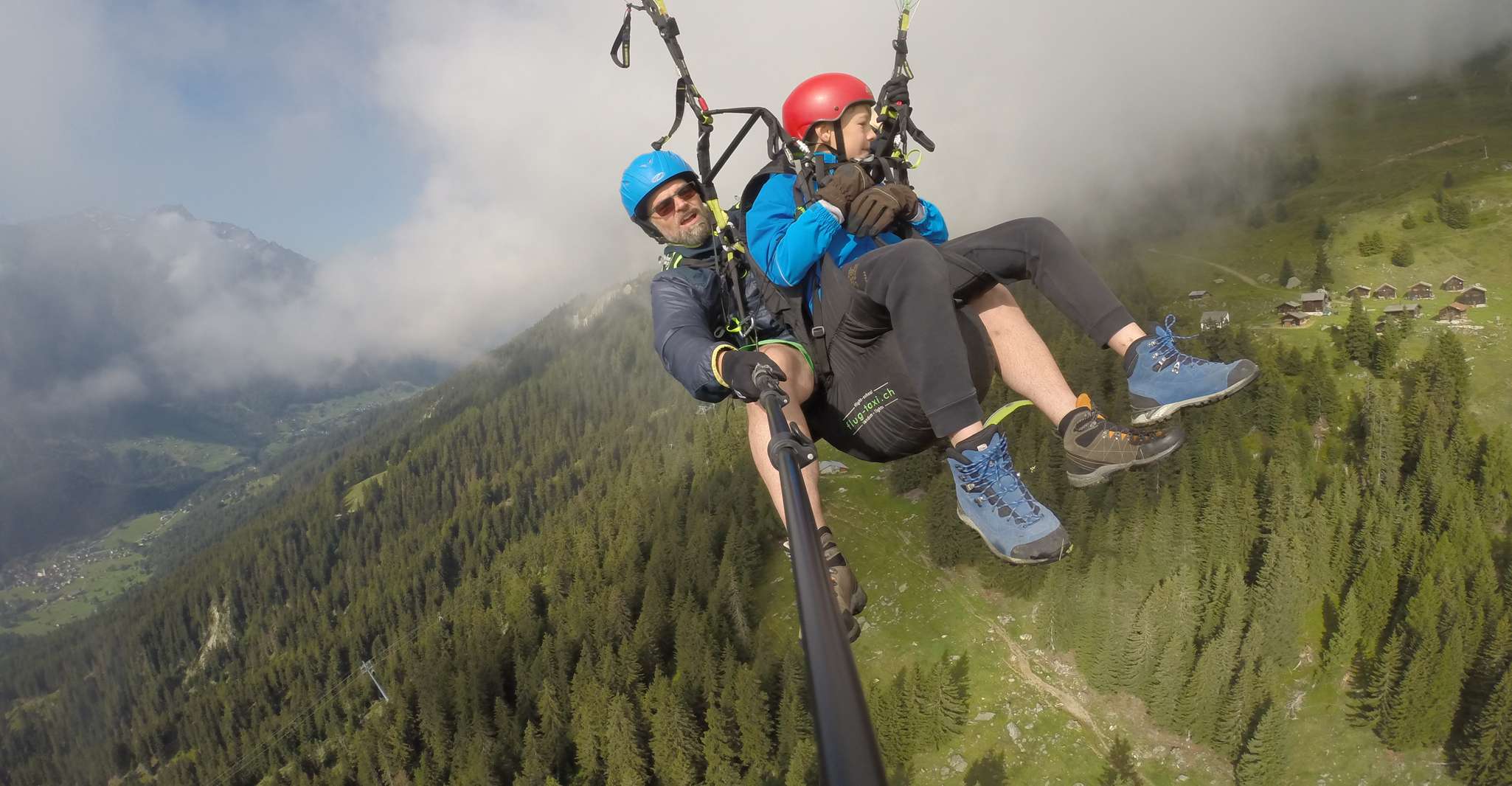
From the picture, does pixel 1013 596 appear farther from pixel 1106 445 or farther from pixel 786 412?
pixel 786 412

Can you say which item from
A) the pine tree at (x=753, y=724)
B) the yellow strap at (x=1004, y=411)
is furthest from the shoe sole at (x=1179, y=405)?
the pine tree at (x=753, y=724)

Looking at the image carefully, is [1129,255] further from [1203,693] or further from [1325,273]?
[1203,693]

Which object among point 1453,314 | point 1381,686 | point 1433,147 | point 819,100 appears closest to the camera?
point 819,100

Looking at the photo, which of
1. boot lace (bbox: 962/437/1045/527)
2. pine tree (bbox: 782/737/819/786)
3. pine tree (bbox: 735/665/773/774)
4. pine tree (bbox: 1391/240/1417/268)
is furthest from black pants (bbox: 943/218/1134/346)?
pine tree (bbox: 1391/240/1417/268)

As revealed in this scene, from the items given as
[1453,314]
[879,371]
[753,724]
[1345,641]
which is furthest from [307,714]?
[1453,314]

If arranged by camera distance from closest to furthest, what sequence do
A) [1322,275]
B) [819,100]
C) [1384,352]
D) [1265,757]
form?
[819,100] → [1265,757] → [1384,352] → [1322,275]

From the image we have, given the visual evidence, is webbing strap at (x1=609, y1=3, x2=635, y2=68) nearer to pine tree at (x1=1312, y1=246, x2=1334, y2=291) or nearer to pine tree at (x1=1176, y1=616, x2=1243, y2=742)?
pine tree at (x1=1176, y1=616, x2=1243, y2=742)

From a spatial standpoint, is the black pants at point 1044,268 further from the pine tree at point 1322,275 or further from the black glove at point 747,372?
the pine tree at point 1322,275

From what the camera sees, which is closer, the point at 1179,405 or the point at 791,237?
the point at 1179,405
